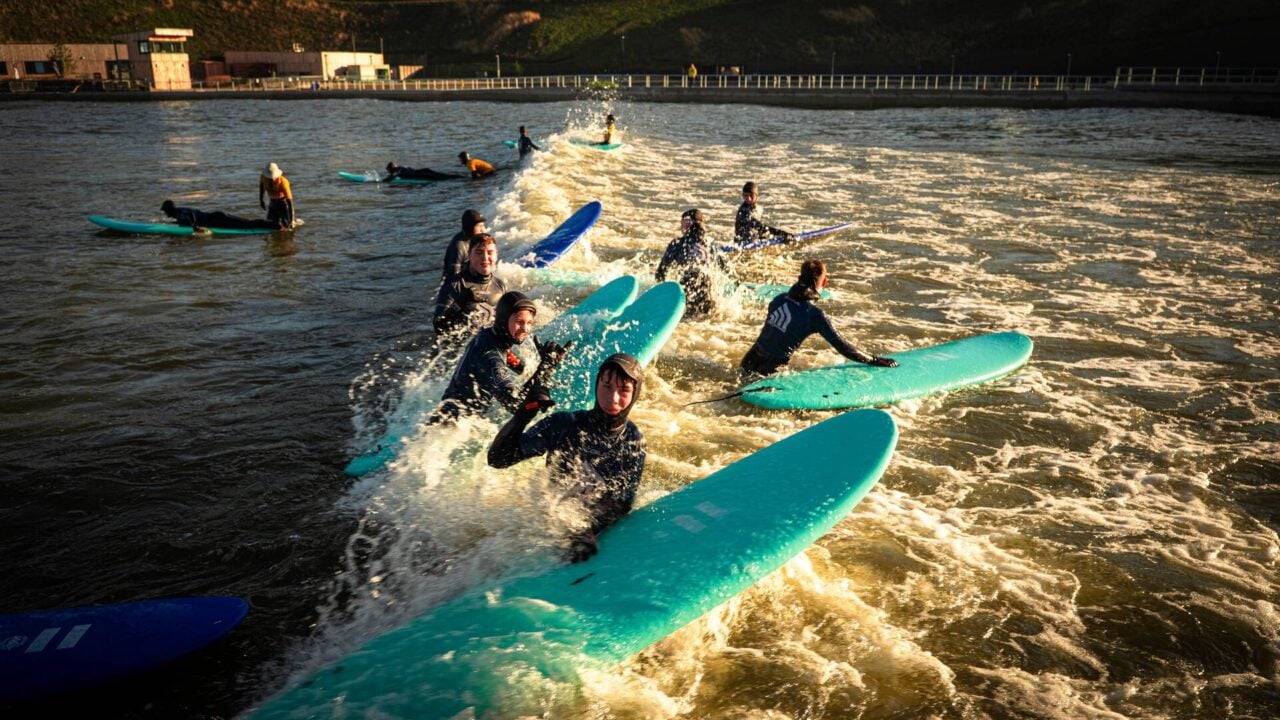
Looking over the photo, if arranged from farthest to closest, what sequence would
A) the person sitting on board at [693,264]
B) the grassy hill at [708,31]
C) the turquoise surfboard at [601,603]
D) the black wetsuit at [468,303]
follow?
the grassy hill at [708,31]
the person sitting on board at [693,264]
the black wetsuit at [468,303]
the turquoise surfboard at [601,603]

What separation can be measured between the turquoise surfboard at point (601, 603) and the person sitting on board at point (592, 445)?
177 mm

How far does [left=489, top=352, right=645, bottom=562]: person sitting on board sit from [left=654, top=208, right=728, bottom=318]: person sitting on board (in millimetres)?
5557

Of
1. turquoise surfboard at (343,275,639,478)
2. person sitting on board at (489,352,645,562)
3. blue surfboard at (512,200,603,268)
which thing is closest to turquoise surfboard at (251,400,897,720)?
person sitting on board at (489,352,645,562)

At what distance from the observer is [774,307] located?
27.2 ft

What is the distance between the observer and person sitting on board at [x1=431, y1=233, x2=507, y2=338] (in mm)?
7703

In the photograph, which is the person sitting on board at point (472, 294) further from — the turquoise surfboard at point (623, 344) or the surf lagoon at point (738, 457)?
the turquoise surfboard at point (623, 344)

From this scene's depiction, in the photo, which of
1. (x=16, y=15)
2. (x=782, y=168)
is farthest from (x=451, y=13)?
(x=782, y=168)

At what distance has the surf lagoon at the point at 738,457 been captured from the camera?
4543 mm

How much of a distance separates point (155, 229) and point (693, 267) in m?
11.7

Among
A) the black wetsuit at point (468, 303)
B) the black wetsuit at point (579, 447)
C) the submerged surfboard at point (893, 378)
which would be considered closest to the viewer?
the black wetsuit at point (579, 447)

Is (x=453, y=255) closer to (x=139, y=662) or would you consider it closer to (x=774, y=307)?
(x=774, y=307)

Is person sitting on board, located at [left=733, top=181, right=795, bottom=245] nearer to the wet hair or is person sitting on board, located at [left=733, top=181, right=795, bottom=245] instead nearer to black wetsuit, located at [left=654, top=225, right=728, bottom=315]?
black wetsuit, located at [left=654, top=225, right=728, bottom=315]

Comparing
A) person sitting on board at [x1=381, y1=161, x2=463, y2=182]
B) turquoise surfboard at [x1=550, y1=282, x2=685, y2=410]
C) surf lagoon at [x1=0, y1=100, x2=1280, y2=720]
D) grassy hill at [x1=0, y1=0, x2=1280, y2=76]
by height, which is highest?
A: grassy hill at [x1=0, y1=0, x2=1280, y2=76]

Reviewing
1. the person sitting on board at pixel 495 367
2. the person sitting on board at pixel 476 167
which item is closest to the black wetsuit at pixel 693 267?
the person sitting on board at pixel 495 367
